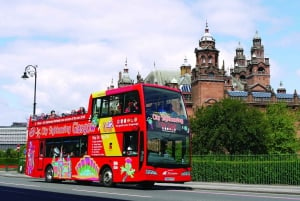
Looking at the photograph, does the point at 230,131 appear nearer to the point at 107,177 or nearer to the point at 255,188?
the point at 255,188

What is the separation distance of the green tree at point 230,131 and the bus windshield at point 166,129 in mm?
32459

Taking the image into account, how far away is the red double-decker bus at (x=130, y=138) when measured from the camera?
63.0 feet

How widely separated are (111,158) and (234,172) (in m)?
10.8

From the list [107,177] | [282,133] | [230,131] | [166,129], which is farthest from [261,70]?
[166,129]

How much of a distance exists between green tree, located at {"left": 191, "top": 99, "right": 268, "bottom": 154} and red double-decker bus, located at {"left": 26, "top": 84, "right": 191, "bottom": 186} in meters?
30.7

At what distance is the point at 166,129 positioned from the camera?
19.6 metres

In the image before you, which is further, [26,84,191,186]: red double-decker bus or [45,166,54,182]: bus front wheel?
[45,166,54,182]: bus front wheel

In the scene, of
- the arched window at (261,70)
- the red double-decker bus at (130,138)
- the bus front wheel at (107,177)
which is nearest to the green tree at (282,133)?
the arched window at (261,70)

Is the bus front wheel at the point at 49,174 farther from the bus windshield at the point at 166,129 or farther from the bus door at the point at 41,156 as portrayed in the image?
the bus windshield at the point at 166,129

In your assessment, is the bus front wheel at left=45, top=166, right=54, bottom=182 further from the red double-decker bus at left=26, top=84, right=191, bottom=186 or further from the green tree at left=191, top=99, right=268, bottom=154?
the green tree at left=191, top=99, right=268, bottom=154

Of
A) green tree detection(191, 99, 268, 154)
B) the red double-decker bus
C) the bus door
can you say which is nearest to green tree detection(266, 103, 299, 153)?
green tree detection(191, 99, 268, 154)

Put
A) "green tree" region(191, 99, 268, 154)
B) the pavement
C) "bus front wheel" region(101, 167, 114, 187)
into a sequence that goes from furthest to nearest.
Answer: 1. "green tree" region(191, 99, 268, 154)
2. "bus front wheel" region(101, 167, 114, 187)
3. the pavement

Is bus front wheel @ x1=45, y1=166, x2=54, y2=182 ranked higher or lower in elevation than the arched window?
lower

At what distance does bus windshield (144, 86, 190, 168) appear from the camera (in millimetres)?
19188
